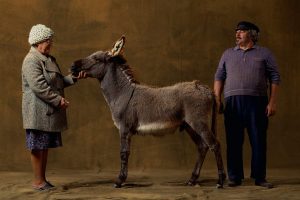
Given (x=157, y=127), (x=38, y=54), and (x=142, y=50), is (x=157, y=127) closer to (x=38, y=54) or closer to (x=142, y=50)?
(x=38, y=54)

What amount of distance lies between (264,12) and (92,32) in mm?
2060

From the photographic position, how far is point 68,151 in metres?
6.69

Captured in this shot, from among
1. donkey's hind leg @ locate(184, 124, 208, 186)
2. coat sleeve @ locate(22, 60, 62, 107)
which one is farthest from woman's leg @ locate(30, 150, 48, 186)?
donkey's hind leg @ locate(184, 124, 208, 186)

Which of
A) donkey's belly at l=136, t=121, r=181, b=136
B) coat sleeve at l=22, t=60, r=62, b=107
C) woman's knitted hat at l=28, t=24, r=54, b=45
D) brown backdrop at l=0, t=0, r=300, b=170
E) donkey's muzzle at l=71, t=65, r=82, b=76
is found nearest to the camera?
coat sleeve at l=22, t=60, r=62, b=107

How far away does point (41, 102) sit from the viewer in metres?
5.04

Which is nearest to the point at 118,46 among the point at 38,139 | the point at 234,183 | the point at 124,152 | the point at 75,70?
the point at 75,70

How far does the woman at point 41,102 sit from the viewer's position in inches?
196

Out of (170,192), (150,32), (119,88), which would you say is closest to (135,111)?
(119,88)

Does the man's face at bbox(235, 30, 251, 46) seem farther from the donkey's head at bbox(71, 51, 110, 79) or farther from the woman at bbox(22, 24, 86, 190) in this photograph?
the woman at bbox(22, 24, 86, 190)

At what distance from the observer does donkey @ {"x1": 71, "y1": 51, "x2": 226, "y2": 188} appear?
16.9 feet

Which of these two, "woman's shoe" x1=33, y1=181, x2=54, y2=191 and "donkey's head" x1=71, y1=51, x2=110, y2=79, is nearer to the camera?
"woman's shoe" x1=33, y1=181, x2=54, y2=191

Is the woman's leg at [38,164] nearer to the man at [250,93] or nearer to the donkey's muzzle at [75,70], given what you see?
the donkey's muzzle at [75,70]

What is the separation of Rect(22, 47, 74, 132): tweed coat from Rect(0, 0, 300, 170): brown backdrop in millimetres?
1568

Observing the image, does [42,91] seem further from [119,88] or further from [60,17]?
[60,17]
